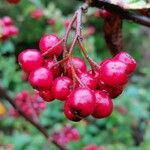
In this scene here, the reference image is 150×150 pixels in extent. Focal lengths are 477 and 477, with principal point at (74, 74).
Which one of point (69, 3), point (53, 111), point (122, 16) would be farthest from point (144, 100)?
point (122, 16)

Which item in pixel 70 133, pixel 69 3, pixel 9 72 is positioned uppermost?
pixel 70 133

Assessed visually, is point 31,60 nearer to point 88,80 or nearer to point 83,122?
point 88,80

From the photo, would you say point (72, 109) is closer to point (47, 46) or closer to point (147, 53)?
point (47, 46)

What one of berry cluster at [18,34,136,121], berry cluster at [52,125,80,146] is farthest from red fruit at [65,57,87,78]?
berry cluster at [52,125,80,146]

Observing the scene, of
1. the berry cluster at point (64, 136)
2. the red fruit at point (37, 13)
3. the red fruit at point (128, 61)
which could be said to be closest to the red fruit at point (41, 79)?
the red fruit at point (128, 61)

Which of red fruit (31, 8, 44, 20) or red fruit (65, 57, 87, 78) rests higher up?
red fruit (65, 57, 87, 78)

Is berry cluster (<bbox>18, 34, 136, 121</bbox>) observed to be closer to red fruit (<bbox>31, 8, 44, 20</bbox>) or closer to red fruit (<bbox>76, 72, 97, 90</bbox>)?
red fruit (<bbox>76, 72, 97, 90</bbox>)
